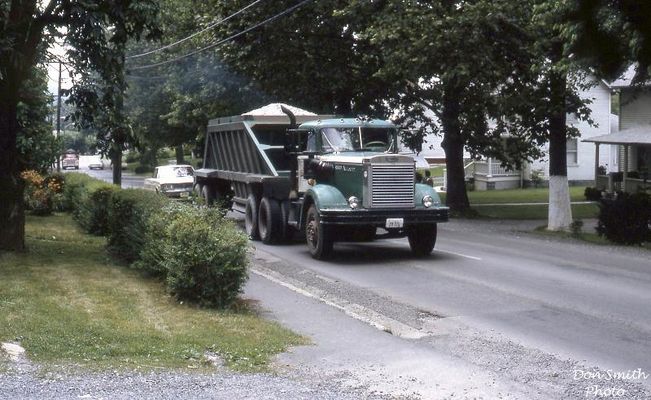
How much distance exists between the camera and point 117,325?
959 centimetres

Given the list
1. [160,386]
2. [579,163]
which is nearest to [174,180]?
[579,163]

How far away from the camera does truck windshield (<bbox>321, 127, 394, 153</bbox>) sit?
732 inches

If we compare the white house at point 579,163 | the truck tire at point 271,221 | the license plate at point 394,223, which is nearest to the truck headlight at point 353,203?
the license plate at point 394,223

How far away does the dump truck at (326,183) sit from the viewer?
16688mm

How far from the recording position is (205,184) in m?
26.9

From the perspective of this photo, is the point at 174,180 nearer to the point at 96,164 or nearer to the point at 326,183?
the point at 326,183

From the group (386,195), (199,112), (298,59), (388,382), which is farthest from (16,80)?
(199,112)

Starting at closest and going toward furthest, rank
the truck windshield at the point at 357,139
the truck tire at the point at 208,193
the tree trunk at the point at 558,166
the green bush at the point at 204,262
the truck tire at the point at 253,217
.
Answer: the green bush at the point at 204,262, the truck windshield at the point at 357,139, the truck tire at the point at 253,217, the tree trunk at the point at 558,166, the truck tire at the point at 208,193

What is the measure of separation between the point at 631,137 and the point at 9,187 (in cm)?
2207

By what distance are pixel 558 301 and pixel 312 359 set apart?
4.91m

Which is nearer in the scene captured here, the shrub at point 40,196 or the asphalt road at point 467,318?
the asphalt road at point 467,318

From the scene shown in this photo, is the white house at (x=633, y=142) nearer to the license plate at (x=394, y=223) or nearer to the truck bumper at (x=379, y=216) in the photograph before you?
the truck bumper at (x=379, y=216)

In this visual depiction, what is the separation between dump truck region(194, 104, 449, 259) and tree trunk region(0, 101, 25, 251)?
354 centimetres

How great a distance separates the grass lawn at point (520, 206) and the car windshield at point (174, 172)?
11309 millimetres
